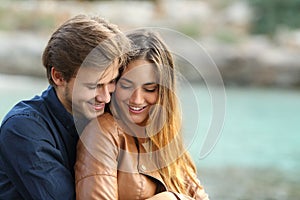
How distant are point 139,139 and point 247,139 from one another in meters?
6.10

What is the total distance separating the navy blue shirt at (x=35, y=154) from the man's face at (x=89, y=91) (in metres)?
0.04

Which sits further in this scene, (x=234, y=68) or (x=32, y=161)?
(x=234, y=68)

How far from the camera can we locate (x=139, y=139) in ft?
7.07

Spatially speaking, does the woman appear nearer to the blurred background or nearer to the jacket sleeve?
the jacket sleeve

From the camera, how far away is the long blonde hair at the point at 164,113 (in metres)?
2.12

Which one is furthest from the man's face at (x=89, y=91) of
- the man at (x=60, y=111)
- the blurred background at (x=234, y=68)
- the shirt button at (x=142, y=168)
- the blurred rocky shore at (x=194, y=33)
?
the blurred rocky shore at (x=194, y=33)

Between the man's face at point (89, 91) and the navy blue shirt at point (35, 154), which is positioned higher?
the man's face at point (89, 91)

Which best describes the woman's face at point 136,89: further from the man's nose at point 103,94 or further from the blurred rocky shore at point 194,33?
the blurred rocky shore at point 194,33

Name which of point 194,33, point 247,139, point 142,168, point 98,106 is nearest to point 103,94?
point 98,106

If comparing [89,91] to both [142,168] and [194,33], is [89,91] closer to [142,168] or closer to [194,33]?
[142,168]

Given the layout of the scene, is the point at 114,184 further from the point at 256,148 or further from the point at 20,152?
the point at 256,148

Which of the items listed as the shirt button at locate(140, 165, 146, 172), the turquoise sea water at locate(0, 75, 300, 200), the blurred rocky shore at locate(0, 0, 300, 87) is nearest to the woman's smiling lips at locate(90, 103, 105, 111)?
the shirt button at locate(140, 165, 146, 172)

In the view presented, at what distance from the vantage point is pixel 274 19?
51.1ft

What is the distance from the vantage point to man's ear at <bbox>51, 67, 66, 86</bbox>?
1988 mm
